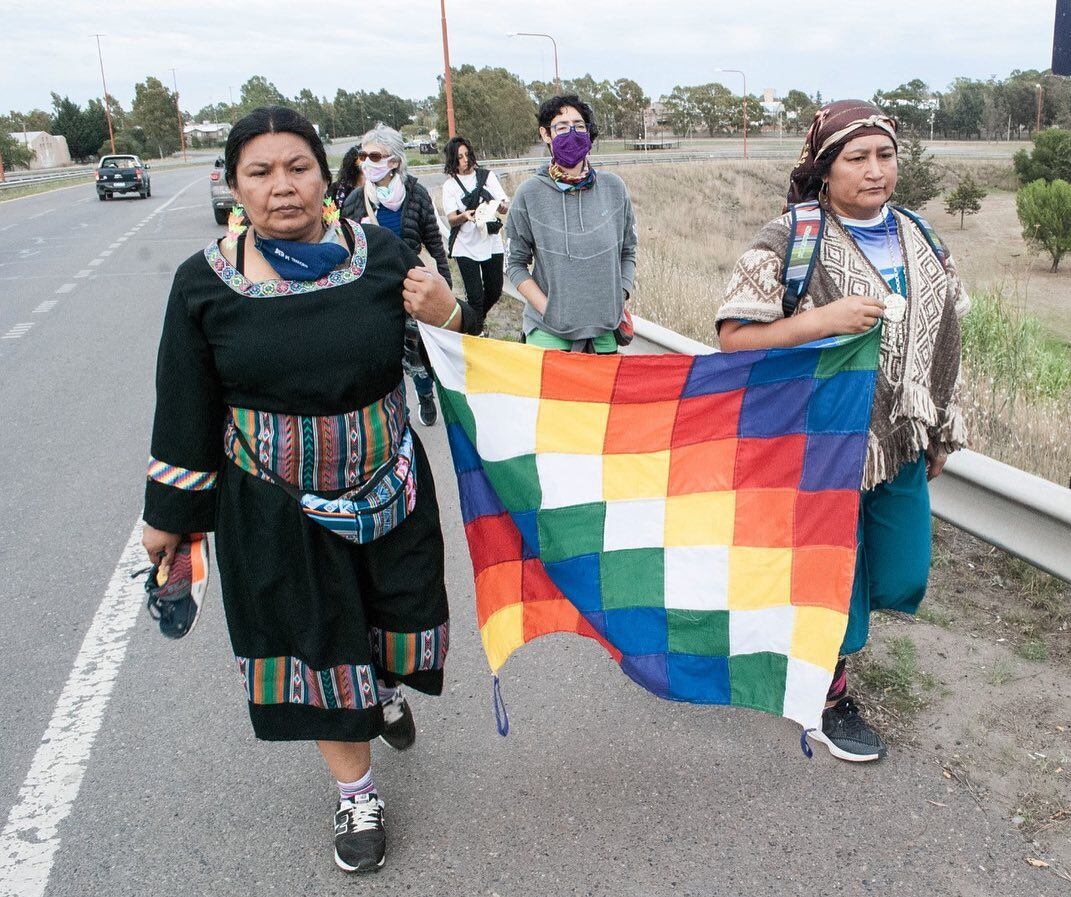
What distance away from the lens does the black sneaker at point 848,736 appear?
3184 millimetres

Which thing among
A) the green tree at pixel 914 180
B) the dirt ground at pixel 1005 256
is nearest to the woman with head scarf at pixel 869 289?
the dirt ground at pixel 1005 256

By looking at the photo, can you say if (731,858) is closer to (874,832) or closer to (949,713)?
(874,832)

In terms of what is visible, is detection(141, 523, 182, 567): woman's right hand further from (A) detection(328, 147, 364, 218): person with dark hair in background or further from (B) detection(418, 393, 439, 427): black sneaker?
(A) detection(328, 147, 364, 218): person with dark hair in background

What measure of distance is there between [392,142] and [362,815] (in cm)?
515

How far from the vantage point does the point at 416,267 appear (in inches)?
112

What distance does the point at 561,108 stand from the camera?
4.88m

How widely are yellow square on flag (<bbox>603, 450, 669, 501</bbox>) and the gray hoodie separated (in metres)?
1.87

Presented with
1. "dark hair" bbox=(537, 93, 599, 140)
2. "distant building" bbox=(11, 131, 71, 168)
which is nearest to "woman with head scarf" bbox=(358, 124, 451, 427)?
"dark hair" bbox=(537, 93, 599, 140)

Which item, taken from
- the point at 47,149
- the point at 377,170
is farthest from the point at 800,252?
the point at 47,149

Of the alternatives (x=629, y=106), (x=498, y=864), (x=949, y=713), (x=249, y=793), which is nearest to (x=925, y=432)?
(x=949, y=713)

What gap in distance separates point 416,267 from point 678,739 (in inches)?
69.3

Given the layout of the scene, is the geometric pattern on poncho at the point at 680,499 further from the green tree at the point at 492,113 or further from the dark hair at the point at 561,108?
the green tree at the point at 492,113

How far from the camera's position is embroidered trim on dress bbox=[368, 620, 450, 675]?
118 inches

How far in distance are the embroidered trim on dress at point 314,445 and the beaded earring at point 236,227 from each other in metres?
0.44
